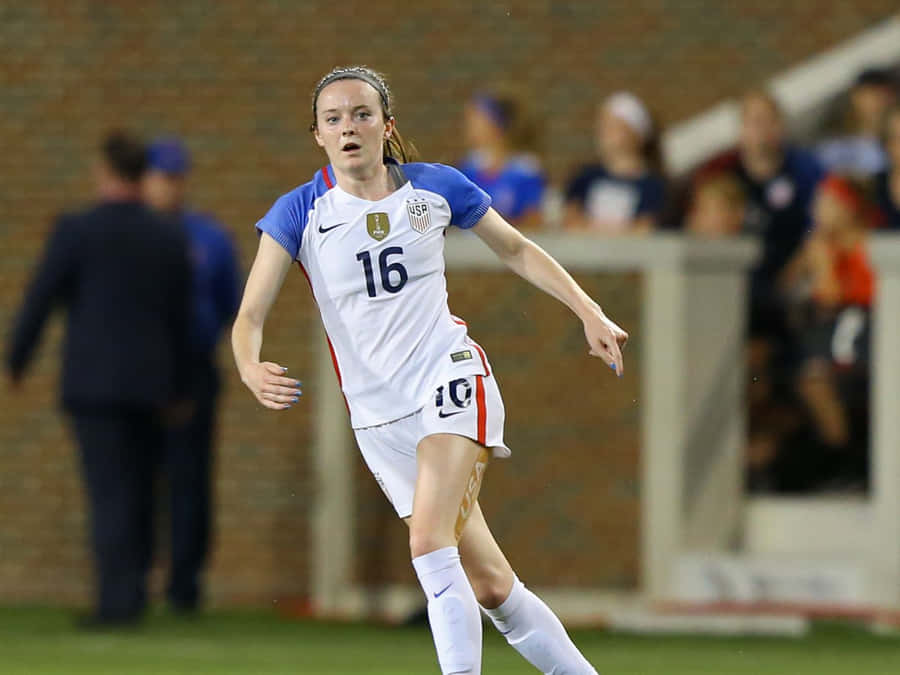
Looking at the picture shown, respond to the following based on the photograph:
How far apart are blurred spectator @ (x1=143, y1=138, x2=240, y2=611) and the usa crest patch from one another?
5.26 m

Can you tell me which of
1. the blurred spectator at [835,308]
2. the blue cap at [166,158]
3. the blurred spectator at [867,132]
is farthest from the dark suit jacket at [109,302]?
the blurred spectator at [867,132]

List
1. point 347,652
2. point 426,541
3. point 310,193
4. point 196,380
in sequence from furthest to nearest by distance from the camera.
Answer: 1. point 196,380
2. point 347,652
3. point 310,193
4. point 426,541

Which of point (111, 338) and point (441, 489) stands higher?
point (111, 338)

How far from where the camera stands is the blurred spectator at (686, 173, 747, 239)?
11070 mm

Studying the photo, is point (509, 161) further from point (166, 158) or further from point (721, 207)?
point (166, 158)

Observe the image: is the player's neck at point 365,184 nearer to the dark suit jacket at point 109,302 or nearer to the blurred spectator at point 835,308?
the dark suit jacket at point 109,302

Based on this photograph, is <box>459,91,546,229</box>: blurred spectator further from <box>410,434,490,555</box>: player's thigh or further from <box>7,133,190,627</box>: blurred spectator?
<box>410,434,490,555</box>: player's thigh

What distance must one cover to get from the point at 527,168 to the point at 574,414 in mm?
1410

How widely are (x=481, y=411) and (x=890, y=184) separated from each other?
537cm

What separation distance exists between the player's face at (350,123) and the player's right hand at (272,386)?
0.68 meters

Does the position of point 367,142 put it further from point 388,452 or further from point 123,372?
point 123,372

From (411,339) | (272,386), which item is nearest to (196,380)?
(411,339)

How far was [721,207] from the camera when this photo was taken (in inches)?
436

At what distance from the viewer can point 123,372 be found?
10398 mm
